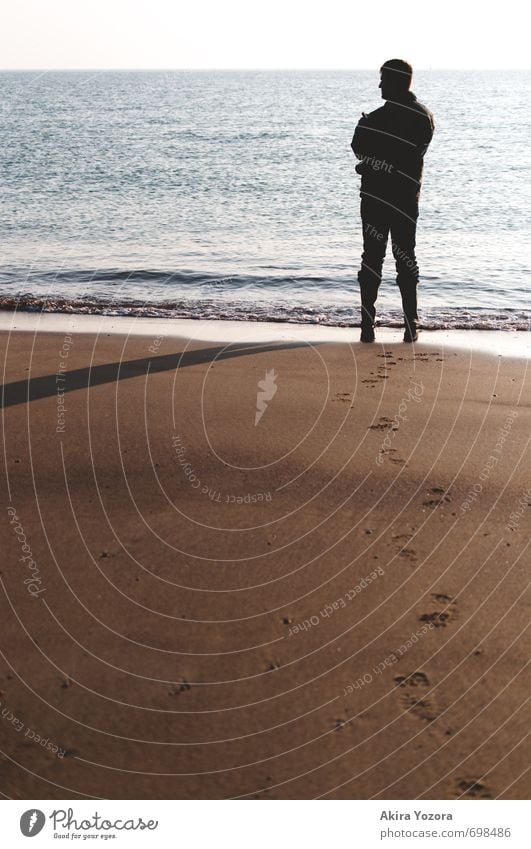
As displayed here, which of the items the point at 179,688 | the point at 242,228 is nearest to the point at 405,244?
the point at 179,688

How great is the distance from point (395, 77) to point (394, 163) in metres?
0.77

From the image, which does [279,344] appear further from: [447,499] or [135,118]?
[135,118]

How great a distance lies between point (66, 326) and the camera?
10.5 meters

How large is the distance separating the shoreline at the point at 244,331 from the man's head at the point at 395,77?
250cm

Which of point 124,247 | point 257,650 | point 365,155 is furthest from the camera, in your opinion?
point 124,247

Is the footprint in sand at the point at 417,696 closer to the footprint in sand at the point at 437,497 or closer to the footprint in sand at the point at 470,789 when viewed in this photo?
the footprint in sand at the point at 470,789

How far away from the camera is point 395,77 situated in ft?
26.6

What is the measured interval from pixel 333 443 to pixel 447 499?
1032 millimetres

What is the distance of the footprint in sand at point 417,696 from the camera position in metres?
3.35

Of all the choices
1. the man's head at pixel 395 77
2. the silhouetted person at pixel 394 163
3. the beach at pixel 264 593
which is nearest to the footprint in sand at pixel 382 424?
the beach at pixel 264 593

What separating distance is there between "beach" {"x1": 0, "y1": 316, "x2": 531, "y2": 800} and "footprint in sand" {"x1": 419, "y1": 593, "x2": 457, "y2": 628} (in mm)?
10

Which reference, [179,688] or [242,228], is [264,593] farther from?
[242,228]

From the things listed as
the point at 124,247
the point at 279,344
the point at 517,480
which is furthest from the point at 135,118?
the point at 517,480

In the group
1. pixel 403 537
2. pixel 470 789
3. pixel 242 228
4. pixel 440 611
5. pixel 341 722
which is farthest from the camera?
pixel 242 228
